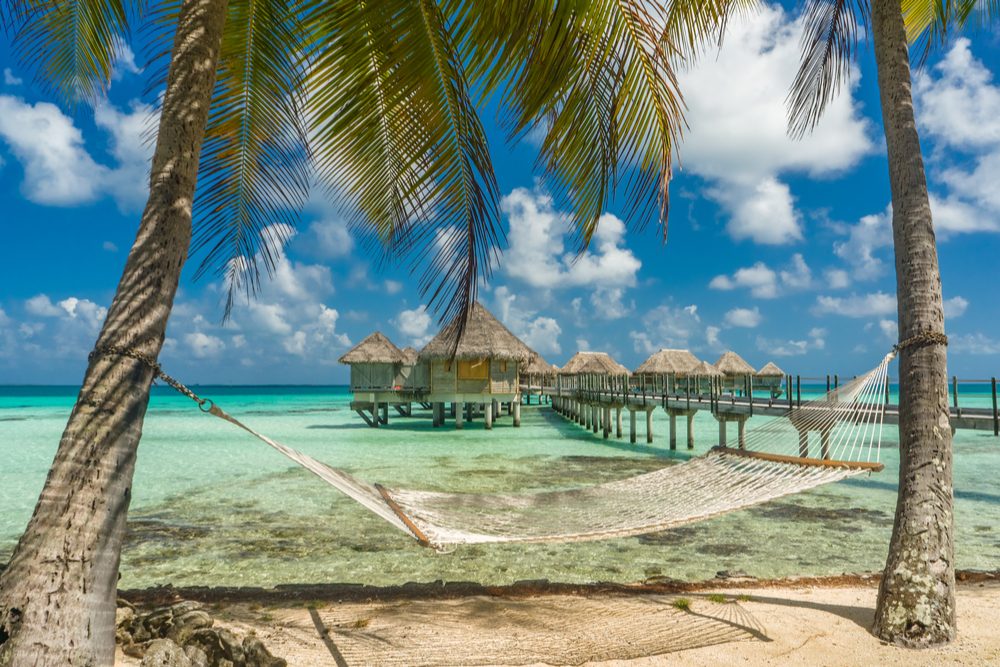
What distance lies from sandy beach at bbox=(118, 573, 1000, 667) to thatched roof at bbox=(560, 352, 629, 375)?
24798mm

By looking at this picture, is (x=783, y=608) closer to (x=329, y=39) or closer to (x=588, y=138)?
(x=588, y=138)

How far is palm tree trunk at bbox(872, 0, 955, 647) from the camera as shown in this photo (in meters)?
2.79

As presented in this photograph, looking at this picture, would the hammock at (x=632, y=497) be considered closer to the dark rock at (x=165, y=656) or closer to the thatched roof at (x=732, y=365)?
the dark rock at (x=165, y=656)

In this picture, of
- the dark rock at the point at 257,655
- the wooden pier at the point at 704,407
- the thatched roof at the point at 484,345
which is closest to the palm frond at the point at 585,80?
the dark rock at the point at 257,655

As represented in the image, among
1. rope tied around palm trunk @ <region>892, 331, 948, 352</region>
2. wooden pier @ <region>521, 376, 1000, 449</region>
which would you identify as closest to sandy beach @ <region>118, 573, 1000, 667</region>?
rope tied around palm trunk @ <region>892, 331, 948, 352</region>

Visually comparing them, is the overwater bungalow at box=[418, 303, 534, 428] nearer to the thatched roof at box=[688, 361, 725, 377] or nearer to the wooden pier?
the wooden pier

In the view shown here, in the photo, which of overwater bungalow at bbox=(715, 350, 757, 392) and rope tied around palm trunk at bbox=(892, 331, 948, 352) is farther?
overwater bungalow at bbox=(715, 350, 757, 392)

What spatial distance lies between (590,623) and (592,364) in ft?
85.2

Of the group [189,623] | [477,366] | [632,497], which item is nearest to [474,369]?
[477,366]

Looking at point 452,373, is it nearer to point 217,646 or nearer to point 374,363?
point 374,363

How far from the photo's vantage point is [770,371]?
30.2 metres

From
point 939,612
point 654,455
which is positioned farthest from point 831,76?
point 654,455

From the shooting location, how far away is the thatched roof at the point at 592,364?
28.7 metres

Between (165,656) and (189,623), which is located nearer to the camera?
(165,656)
